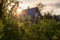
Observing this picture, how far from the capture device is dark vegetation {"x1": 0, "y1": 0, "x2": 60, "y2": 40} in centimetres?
468

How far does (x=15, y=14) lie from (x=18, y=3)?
296mm

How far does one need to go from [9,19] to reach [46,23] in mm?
965

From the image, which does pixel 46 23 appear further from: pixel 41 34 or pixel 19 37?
pixel 19 37

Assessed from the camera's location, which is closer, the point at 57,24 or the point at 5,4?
the point at 5,4

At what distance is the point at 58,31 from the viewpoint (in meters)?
5.15

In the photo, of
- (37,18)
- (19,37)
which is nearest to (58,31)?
(37,18)

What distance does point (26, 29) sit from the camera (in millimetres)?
4906

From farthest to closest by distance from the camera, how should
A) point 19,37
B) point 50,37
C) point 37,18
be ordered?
point 37,18 → point 50,37 → point 19,37

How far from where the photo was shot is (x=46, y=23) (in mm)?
5191

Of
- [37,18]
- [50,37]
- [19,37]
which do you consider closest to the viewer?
[19,37]

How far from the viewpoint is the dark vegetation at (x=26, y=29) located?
468 centimetres

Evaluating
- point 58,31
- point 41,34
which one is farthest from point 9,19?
point 58,31

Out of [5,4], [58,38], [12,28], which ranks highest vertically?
[5,4]

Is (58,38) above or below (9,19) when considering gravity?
below
